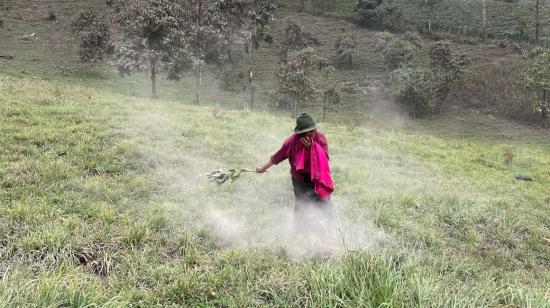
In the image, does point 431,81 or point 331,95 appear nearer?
point 331,95

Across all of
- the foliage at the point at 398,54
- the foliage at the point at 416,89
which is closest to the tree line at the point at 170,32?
the foliage at the point at 416,89

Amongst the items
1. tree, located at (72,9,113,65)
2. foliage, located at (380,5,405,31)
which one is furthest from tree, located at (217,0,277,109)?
foliage, located at (380,5,405,31)

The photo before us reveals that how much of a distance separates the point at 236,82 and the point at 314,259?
50.8 m

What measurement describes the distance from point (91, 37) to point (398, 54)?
128 feet

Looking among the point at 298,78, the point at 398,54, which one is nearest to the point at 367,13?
the point at 398,54

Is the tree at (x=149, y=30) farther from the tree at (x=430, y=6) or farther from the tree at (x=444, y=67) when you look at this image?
the tree at (x=430, y=6)

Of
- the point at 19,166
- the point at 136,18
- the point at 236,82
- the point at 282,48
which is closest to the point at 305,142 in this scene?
the point at 19,166

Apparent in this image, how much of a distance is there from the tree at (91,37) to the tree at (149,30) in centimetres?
1047

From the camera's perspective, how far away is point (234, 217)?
883 centimetres

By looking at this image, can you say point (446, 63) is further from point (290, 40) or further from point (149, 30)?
point (149, 30)

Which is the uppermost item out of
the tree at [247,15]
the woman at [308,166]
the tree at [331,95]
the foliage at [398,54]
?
the tree at [247,15]

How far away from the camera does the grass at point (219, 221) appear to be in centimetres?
518

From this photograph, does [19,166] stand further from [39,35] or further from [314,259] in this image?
[39,35]

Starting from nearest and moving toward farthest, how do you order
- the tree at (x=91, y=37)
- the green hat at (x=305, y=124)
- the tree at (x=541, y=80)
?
1. the green hat at (x=305, y=124)
2. the tree at (x=541, y=80)
3. the tree at (x=91, y=37)
